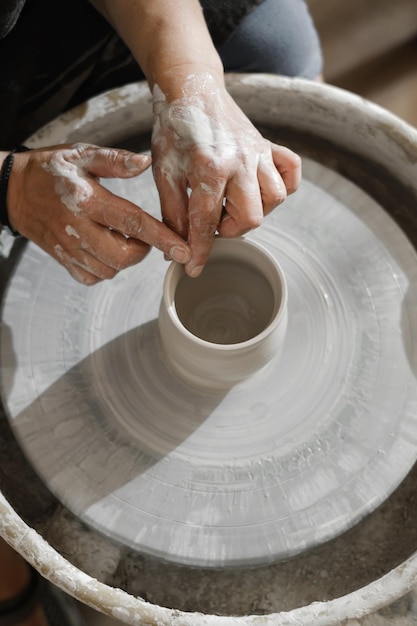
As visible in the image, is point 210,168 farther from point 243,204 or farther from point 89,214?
point 89,214

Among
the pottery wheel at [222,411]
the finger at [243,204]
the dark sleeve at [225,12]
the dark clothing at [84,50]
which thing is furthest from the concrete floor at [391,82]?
the finger at [243,204]

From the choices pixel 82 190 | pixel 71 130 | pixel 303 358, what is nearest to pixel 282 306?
pixel 303 358

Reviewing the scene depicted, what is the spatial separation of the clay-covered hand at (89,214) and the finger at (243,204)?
3.7 inches

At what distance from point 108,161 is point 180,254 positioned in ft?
0.68

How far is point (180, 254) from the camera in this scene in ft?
3.64

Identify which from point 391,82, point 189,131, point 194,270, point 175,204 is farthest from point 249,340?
point 391,82

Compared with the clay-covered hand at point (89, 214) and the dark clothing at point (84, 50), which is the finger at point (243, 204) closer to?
the clay-covered hand at point (89, 214)

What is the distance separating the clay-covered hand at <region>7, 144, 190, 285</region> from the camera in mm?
1126

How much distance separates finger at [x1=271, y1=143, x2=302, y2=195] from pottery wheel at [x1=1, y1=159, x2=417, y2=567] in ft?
0.68

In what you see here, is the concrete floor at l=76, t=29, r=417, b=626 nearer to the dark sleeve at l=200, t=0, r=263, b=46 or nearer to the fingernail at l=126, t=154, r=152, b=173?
the dark sleeve at l=200, t=0, r=263, b=46

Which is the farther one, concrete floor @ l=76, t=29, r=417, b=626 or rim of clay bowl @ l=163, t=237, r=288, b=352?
concrete floor @ l=76, t=29, r=417, b=626

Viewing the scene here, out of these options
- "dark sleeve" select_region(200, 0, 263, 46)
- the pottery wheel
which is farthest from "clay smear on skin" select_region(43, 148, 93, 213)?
"dark sleeve" select_region(200, 0, 263, 46)

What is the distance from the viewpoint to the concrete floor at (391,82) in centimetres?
236

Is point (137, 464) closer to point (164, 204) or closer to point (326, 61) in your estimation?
point (164, 204)
